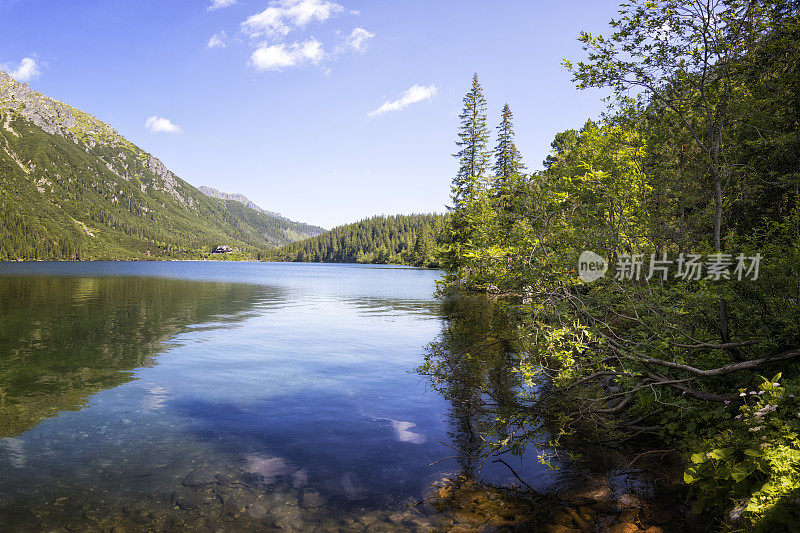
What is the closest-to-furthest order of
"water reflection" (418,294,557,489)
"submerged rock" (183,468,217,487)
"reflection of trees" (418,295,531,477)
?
1. "submerged rock" (183,468,217,487)
2. "water reflection" (418,294,557,489)
3. "reflection of trees" (418,295,531,477)

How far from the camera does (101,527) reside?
23.9 feet

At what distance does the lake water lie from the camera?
8031 millimetres

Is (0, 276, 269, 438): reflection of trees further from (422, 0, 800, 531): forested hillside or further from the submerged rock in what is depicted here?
(422, 0, 800, 531): forested hillside

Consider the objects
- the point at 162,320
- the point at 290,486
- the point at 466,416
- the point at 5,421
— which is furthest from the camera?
the point at 162,320

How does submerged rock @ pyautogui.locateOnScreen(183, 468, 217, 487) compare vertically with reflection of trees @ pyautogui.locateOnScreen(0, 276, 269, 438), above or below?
below

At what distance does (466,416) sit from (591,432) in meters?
3.68

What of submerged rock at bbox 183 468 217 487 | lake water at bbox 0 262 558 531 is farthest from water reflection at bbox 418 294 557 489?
submerged rock at bbox 183 468 217 487

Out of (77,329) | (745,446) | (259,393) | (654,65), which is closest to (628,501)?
(745,446)

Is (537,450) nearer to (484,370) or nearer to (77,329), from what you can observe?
(484,370)

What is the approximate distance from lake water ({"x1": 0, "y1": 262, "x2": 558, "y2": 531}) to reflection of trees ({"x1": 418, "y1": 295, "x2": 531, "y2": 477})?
495 millimetres

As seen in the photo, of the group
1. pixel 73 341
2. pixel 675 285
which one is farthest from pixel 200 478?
pixel 73 341

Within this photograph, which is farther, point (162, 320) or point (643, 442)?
point (162, 320)

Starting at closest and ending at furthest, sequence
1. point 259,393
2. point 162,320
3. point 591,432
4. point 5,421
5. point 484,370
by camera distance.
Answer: point 591,432 < point 5,421 < point 259,393 < point 484,370 < point 162,320

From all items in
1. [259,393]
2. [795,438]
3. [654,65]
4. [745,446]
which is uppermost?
[654,65]
